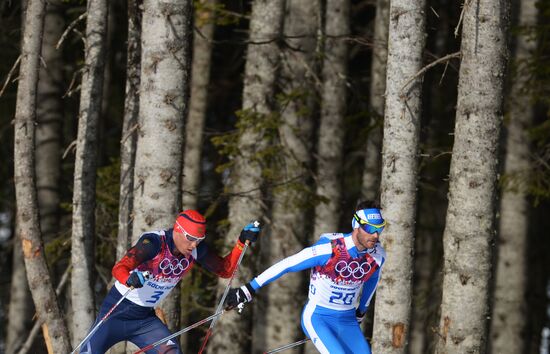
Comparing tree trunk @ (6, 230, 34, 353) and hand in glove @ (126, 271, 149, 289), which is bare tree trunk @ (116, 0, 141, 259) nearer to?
hand in glove @ (126, 271, 149, 289)

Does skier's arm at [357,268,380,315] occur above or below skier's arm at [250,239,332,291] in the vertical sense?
below

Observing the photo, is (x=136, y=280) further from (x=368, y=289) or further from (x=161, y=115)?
(x=368, y=289)

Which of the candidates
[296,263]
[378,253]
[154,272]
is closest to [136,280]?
[154,272]

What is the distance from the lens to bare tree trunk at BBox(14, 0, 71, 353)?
11.0 meters

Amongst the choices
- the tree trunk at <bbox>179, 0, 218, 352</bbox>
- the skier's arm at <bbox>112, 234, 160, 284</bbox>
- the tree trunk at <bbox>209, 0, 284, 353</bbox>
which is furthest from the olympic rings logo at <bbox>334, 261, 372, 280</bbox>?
the tree trunk at <bbox>179, 0, 218, 352</bbox>

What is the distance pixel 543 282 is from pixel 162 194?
1333 centimetres

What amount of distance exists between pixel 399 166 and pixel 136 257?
2663 millimetres

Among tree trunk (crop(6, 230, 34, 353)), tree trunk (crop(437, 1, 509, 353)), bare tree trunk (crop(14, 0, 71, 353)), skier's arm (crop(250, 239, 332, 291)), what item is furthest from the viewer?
tree trunk (crop(6, 230, 34, 353))

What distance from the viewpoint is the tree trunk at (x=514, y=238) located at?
15.4 meters

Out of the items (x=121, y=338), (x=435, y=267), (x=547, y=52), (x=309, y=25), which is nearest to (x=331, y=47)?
(x=309, y=25)

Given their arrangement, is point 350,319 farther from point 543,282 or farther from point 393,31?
point 543,282

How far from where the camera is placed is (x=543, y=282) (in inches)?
838

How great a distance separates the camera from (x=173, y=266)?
30.9 ft

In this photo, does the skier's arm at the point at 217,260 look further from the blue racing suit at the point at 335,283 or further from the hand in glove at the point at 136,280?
the hand in glove at the point at 136,280
